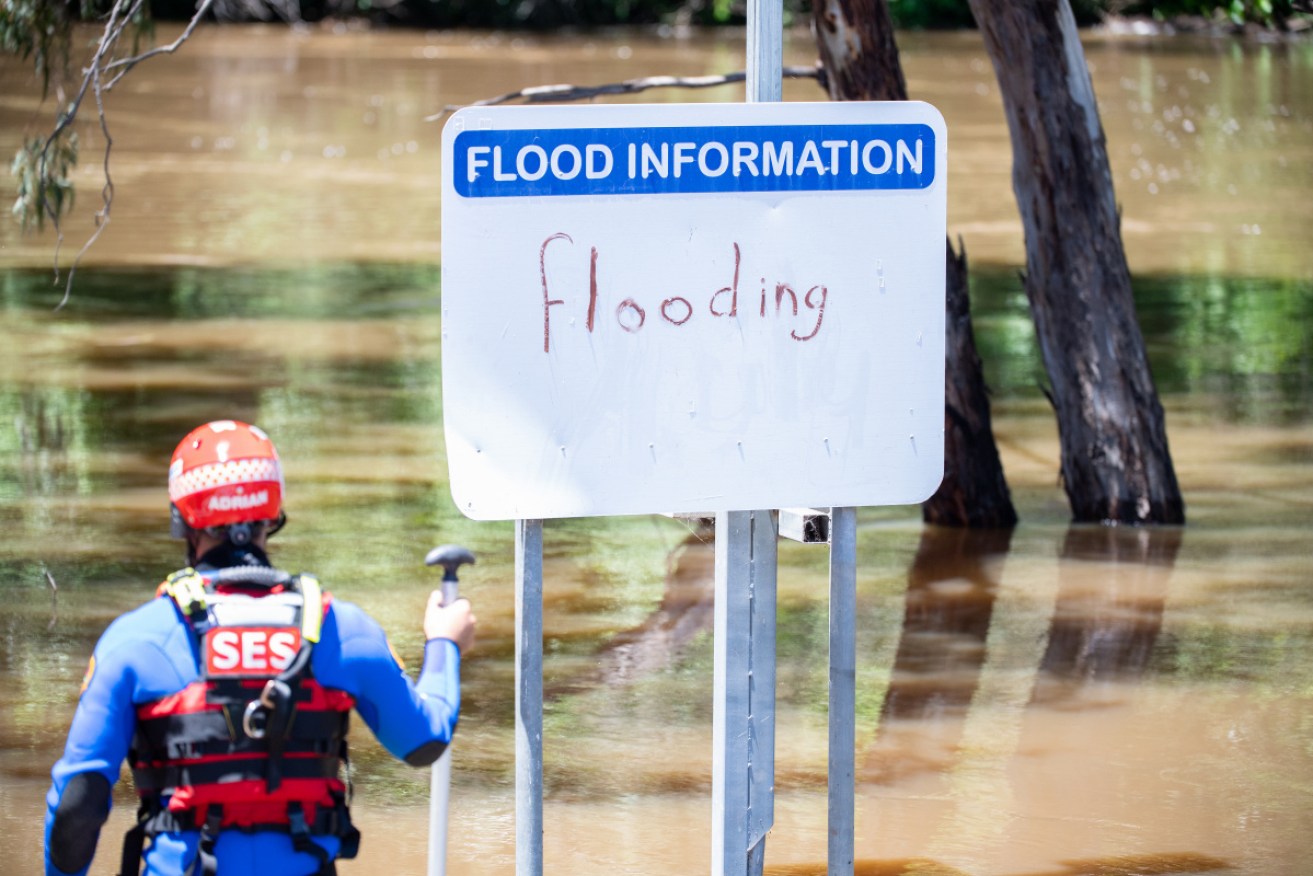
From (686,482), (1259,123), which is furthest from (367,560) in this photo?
(1259,123)

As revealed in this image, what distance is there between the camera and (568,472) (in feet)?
13.5

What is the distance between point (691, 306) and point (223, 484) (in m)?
1.09

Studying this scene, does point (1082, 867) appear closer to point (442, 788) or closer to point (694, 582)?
point (442, 788)

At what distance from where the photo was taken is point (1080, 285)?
1056 centimetres

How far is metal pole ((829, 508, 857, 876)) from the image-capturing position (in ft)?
13.8

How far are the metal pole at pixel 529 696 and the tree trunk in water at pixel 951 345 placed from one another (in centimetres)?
631

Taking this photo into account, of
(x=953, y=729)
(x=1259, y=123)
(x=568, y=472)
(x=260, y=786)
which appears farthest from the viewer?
(x=1259, y=123)

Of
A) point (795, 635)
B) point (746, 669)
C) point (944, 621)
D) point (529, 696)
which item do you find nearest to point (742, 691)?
point (746, 669)

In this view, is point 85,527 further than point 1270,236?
No

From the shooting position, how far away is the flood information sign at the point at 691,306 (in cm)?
404

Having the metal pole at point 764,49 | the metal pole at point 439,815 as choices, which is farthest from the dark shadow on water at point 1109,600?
the metal pole at point 439,815

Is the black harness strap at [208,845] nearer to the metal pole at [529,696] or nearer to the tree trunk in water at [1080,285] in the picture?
the metal pole at [529,696]

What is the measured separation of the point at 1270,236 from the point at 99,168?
1274cm

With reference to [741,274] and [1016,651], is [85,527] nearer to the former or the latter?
[1016,651]
